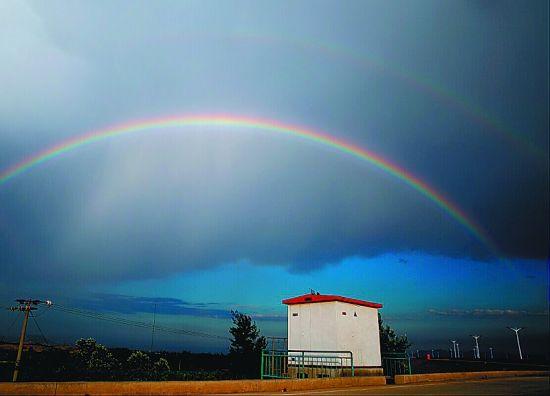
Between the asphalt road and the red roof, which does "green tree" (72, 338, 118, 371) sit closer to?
the red roof

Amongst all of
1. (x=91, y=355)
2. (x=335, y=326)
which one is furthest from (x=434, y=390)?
(x=91, y=355)

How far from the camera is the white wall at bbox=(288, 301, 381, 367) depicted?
1980 centimetres

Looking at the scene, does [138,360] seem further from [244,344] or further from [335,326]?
[335,326]

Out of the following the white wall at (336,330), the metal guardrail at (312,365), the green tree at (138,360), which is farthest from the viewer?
the green tree at (138,360)

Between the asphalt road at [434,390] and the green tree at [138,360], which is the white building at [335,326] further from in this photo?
the green tree at [138,360]

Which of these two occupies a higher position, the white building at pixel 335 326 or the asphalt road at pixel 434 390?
the white building at pixel 335 326

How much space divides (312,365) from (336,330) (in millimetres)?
1906

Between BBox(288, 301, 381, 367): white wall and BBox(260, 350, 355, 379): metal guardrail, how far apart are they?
0.45 m

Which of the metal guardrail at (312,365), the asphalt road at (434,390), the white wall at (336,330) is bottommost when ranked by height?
the asphalt road at (434,390)

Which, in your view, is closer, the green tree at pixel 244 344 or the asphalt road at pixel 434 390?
the asphalt road at pixel 434 390

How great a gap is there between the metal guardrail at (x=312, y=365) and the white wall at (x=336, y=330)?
17.8 inches

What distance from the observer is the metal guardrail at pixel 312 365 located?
62.2 feet

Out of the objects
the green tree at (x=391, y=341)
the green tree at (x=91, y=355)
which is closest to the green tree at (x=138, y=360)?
the green tree at (x=91, y=355)

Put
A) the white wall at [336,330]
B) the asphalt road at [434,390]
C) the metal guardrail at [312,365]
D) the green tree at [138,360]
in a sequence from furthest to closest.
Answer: the green tree at [138,360] → the white wall at [336,330] → the metal guardrail at [312,365] → the asphalt road at [434,390]
